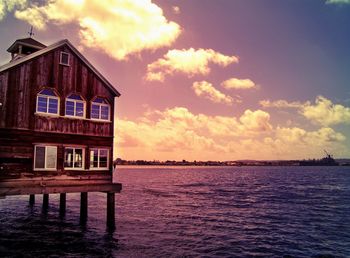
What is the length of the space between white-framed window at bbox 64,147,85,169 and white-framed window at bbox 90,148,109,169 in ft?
2.83

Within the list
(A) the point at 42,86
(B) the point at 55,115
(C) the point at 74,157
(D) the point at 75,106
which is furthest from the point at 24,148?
(D) the point at 75,106

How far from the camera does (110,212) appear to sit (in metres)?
28.0

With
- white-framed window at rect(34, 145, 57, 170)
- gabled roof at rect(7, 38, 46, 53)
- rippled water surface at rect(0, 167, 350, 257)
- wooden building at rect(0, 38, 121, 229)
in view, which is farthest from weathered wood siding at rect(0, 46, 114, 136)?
rippled water surface at rect(0, 167, 350, 257)

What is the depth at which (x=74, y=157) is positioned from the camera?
2502 cm

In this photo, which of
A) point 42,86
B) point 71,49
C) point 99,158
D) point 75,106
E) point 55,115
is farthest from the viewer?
point 99,158

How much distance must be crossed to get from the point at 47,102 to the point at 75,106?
7.17 ft

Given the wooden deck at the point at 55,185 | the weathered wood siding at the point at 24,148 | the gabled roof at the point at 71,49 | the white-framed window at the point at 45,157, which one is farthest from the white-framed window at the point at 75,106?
the wooden deck at the point at 55,185

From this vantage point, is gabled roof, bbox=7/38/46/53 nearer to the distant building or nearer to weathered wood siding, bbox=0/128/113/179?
the distant building

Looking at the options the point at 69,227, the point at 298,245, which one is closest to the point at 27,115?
the point at 69,227

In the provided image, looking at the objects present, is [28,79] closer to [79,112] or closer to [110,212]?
[79,112]

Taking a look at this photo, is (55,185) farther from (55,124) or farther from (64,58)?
(64,58)

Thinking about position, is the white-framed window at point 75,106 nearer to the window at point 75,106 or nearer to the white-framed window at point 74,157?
the window at point 75,106

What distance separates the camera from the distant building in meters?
22.4

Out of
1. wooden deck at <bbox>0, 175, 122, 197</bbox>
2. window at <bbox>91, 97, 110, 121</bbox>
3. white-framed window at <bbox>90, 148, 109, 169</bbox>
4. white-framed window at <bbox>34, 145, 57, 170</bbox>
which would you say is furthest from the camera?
window at <bbox>91, 97, 110, 121</bbox>
